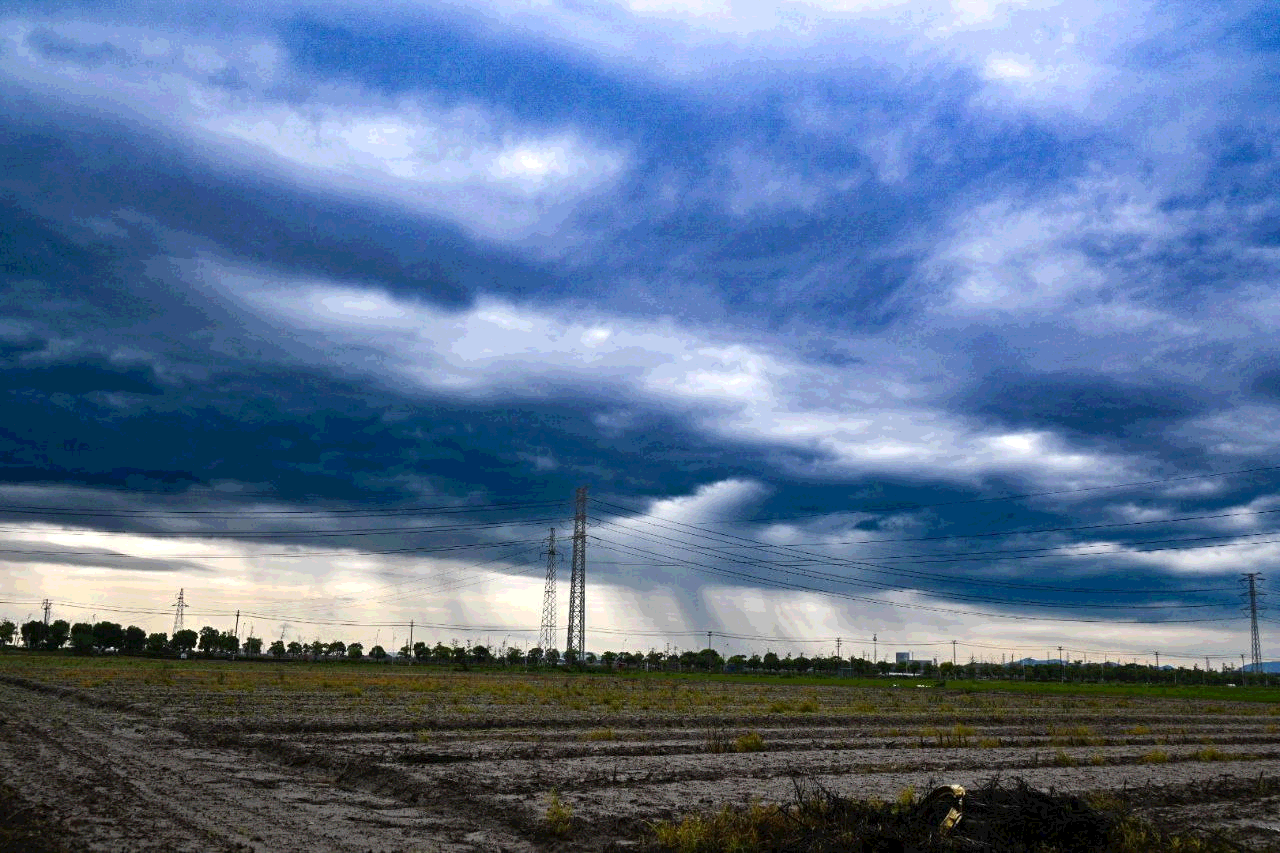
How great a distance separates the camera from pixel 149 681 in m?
67.2

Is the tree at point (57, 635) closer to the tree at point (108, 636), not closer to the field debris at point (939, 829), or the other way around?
the tree at point (108, 636)

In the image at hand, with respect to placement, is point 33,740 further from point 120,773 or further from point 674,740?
point 674,740

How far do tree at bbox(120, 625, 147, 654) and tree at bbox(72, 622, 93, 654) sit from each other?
19.4 feet

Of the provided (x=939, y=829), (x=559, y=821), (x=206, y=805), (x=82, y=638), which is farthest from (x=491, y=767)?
(x=82, y=638)

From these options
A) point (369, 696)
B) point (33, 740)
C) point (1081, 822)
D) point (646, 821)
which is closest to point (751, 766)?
point (646, 821)

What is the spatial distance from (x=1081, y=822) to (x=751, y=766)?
1303 centimetres

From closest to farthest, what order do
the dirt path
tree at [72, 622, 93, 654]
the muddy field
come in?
the dirt path
the muddy field
tree at [72, 622, 93, 654]

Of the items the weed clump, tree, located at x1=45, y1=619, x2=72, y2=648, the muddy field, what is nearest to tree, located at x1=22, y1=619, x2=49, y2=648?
tree, located at x1=45, y1=619, x2=72, y2=648

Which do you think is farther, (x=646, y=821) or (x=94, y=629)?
(x=94, y=629)

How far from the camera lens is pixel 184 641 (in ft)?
646

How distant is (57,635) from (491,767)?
204199 millimetres

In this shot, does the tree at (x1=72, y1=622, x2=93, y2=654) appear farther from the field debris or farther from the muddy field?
the field debris

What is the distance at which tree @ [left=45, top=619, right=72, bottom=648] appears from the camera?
630ft

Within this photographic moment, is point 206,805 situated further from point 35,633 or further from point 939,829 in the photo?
point 35,633
